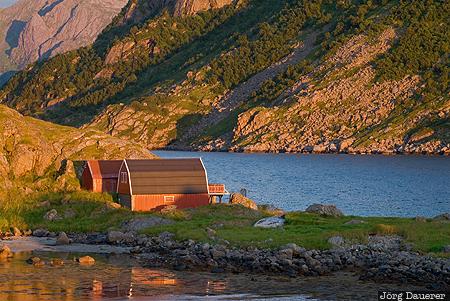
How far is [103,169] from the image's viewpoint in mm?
86875

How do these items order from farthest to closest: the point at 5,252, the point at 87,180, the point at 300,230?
the point at 87,180
the point at 300,230
the point at 5,252

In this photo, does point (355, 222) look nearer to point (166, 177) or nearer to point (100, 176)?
point (166, 177)

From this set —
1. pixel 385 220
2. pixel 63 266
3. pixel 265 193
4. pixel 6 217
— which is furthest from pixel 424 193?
pixel 63 266

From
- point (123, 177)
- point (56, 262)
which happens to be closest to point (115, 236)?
point (56, 262)

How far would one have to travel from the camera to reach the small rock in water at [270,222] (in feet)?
223

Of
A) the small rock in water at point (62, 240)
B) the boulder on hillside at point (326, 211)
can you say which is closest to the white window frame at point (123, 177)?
the small rock in water at point (62, 240)

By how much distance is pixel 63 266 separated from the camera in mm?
57156

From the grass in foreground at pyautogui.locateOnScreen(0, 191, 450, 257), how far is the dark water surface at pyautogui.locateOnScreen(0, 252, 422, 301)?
7.08 meters

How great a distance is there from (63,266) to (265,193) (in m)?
68.8

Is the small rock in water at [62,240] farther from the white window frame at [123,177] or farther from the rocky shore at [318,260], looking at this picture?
the white window frame at [123,177]

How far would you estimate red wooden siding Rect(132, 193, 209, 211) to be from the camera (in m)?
80.0

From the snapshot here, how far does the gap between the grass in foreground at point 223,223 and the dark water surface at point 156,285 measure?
7076 mm

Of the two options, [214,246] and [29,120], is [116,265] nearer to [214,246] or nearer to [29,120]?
[214,246]

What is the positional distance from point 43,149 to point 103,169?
24.5 ft
